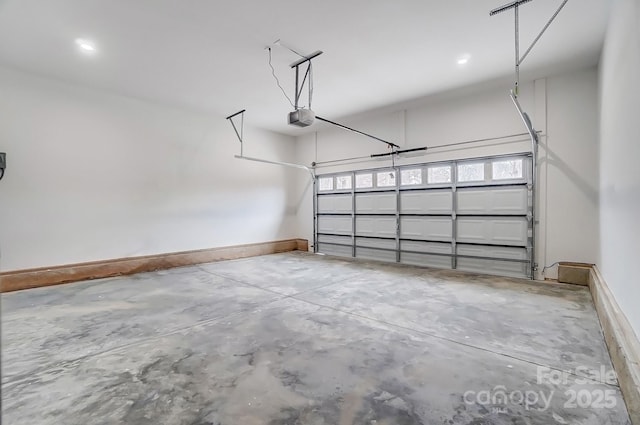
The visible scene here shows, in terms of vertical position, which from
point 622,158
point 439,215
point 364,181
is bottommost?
point 439,215

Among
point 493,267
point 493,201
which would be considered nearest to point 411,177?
point 493,201

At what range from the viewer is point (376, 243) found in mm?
6754

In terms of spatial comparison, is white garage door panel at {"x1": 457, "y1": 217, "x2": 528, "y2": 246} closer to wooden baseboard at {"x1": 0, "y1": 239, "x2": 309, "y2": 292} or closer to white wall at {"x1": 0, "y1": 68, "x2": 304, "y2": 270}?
wooden baseboard at {"x1": 0, "y1": 239, "x2": 309, "y2": 292}

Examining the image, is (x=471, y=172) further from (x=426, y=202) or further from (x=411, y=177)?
(x=411, y=177)

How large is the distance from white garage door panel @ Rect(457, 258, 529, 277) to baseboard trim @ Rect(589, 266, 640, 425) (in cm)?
202

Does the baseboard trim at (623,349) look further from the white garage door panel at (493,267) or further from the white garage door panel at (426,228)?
the white garage door panel at (426,228)

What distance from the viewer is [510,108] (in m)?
5.03

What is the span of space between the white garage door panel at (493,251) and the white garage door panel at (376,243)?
4.51 ft

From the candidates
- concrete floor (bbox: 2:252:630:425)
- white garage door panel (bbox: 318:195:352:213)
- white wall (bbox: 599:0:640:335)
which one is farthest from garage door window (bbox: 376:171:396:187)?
white wall (bbox: 599:0:640:335)

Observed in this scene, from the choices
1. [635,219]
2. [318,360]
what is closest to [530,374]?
[635,219]

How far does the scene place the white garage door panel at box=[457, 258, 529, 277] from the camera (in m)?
4.94

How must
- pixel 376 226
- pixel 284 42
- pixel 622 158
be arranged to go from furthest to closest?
pixel 376 226, pixel 284 42, pixel 622 158

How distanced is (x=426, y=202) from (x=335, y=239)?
247cm

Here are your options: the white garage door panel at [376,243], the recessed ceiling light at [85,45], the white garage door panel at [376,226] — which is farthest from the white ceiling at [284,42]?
the white garage door panel at [376,243]
